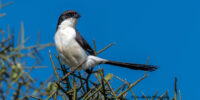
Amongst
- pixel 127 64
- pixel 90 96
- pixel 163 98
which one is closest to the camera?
pixel 163 98

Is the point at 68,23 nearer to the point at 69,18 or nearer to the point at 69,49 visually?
the point at 69,18

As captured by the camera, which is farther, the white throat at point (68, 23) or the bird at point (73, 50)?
the white throat at point (68, 23)

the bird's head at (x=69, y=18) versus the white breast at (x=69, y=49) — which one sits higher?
the bird's head at (x=69, y=18)

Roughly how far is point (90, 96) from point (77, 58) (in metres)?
1.96

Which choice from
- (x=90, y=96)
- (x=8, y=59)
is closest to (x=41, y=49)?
(x=8, y=59)

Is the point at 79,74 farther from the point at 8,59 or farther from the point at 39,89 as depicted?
the point at 8,59


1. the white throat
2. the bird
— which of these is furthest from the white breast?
the white throat

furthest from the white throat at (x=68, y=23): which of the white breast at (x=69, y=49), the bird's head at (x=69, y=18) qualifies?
the white breast at (x=69, y=49)

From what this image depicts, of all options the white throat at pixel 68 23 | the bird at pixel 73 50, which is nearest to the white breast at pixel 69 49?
the bird at pixel 73 50

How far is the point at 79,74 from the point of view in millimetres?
2277

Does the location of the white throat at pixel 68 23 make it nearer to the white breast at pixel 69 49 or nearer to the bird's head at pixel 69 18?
the bird's head at pixel 69 18

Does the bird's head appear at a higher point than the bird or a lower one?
higher

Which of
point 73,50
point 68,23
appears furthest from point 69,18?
point 73,50

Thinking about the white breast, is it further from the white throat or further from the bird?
the white throat
